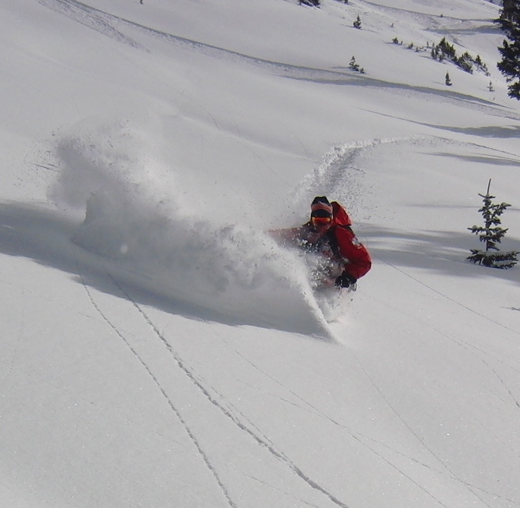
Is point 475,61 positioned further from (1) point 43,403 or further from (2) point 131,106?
(1) point 43,403

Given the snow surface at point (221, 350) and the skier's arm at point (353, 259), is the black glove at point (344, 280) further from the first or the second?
the snow surface at point (221, 350)

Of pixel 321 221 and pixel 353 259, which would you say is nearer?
pixel 353 259

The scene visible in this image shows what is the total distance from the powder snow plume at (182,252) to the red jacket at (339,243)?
1.02 feet

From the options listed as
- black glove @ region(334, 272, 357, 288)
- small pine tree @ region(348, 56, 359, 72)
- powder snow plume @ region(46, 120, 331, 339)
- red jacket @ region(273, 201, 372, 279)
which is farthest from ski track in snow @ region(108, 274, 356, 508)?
small pine tree @ region(348, 56, 359, 72)

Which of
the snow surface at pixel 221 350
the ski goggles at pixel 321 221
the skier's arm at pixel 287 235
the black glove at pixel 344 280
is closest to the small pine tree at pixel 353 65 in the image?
the snow surface at pixel 221 350

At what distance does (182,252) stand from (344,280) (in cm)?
143

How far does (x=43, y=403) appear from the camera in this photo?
169 inches

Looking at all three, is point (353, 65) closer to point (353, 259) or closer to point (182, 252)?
point (353, 259)

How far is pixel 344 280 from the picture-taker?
703cm

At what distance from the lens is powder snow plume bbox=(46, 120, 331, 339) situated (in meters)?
6.75

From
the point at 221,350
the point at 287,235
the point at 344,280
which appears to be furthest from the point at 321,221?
the point at 221,350

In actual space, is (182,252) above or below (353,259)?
below

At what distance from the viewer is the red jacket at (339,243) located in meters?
7.11

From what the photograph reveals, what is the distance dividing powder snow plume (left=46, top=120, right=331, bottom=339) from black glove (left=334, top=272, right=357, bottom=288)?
270 mm
